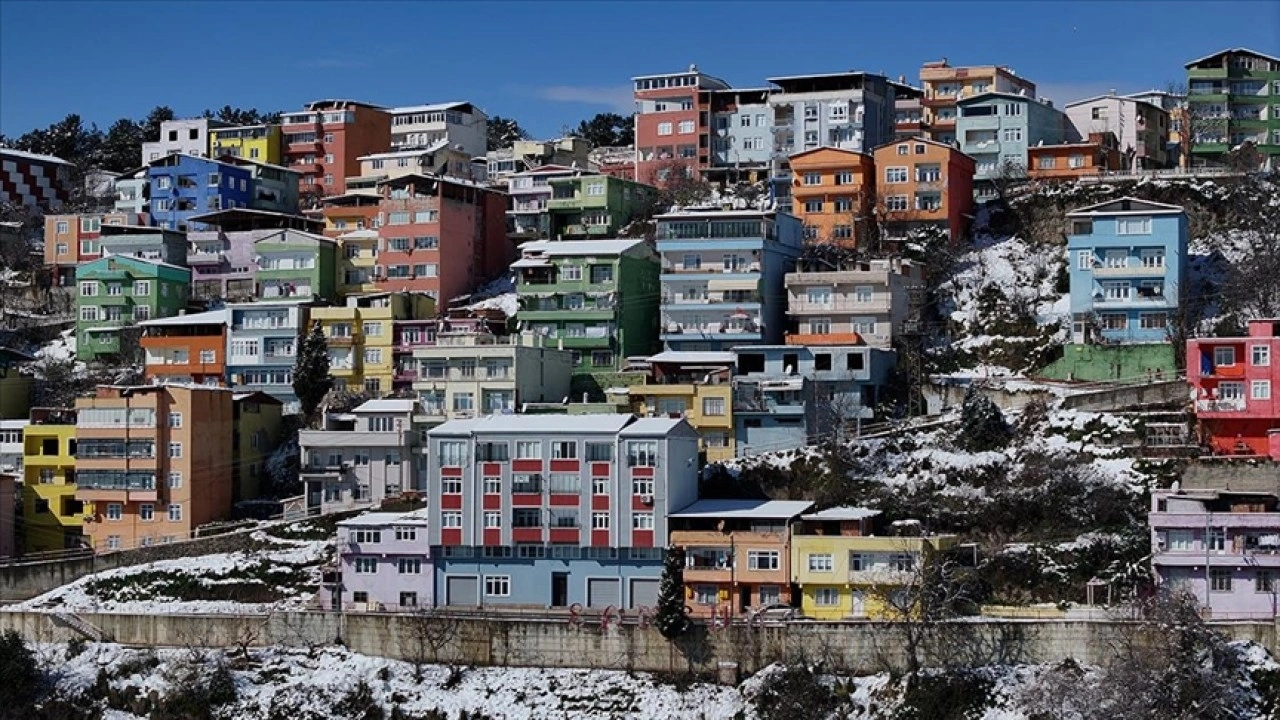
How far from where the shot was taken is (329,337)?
68.1 m

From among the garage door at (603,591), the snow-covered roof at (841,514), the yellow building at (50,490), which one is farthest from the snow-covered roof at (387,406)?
the snow-covered roof at (841,514)

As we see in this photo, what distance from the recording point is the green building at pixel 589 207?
77.8m

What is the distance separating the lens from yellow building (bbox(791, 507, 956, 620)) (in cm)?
4816

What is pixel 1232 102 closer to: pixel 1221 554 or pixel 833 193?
pixel 833 193

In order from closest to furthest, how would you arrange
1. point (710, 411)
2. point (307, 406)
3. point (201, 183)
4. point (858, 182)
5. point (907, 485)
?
point (907, 485) < point (710, 411) < point (307, 406) < point (858, 182) < point (201, 183)

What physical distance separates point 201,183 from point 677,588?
45155 millimetres

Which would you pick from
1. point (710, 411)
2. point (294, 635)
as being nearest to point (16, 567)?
point (294, 635)

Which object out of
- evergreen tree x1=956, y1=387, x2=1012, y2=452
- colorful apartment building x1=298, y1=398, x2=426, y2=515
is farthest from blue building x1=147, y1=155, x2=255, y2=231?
evergreen tree x1=956, y1=387, x2=1012, y2=452

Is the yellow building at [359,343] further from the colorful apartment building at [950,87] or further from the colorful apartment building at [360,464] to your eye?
the colorful apartment building at [950,87]

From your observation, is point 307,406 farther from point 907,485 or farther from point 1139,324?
point 1139,324

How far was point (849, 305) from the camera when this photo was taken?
209 ft

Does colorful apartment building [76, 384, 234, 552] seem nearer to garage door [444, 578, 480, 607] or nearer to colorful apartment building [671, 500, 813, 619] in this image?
garage door [444, 578, 480, 607]

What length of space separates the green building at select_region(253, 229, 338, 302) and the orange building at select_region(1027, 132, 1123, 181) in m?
28.5

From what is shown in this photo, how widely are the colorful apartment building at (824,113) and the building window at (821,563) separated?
34.3m
